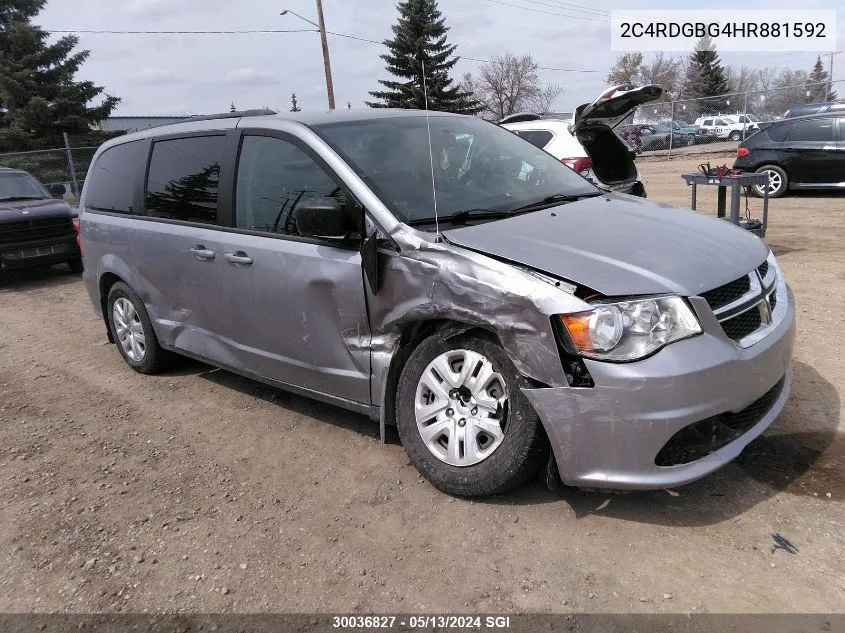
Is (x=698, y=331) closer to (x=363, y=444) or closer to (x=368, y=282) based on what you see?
(x=368, y=282)

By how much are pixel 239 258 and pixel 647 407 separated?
96.0 inches

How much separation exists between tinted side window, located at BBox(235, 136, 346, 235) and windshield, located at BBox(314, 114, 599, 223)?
187 mm

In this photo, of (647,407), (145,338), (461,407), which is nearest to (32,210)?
(145,338)

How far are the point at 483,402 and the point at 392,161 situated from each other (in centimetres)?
142

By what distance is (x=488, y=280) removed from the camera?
9.30 ft

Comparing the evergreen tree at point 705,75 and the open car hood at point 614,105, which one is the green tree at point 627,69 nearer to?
the evergreen tree at point 705,75

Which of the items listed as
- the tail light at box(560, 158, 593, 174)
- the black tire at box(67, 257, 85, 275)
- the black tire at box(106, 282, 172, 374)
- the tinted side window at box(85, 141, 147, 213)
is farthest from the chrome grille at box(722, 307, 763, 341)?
the black tire at box(67, 257, 85, 275)

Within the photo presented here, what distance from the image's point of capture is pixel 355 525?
3.05 metres

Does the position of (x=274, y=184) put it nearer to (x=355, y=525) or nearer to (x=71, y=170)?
(x=355, y=525)

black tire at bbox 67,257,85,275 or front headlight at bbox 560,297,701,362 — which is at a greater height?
front headlight at bbox 560,297,701,362

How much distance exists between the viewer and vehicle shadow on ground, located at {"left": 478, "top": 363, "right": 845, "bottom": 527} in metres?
2.95

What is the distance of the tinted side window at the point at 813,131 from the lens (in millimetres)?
12039

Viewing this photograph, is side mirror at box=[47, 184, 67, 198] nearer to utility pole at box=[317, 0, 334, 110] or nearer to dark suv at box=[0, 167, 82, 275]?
dark suv at box=[0, 167, 82, 275]

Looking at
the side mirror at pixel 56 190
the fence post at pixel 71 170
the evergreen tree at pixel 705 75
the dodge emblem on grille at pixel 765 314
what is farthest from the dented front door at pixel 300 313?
the evergreen tree at pixel 705 75
